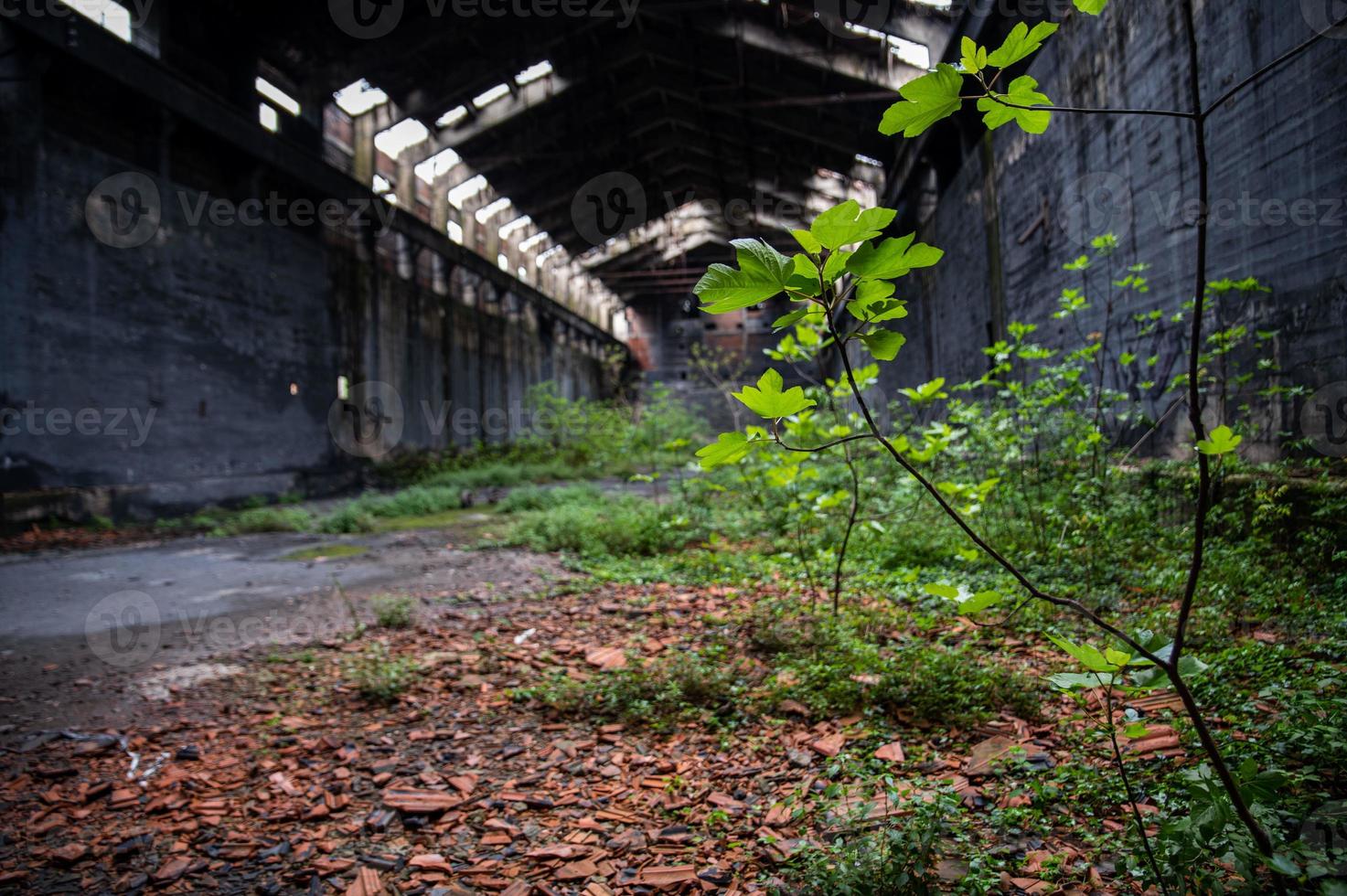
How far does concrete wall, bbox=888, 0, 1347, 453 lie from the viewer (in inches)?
135

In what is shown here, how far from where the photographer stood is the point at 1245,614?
2717mm

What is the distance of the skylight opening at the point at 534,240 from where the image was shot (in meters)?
21.2

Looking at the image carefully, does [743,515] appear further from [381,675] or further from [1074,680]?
[1074,680]

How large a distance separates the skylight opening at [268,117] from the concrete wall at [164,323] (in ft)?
2.58

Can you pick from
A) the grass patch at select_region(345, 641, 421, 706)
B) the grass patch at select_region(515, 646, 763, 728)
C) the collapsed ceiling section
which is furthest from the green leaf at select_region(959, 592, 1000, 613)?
the collapsed ceiling section

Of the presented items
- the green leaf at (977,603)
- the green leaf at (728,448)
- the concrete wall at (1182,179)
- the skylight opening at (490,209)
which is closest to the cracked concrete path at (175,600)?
the green leaf at (728,448)

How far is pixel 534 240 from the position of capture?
71.6 feet

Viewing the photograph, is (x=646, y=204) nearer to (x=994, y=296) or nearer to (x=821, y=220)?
(x=994, y=296)

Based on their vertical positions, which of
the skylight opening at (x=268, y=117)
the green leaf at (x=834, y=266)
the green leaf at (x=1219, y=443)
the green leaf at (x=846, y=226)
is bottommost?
the green leaf at (x=1219, y=443)

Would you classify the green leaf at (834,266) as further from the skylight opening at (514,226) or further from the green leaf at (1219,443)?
the skylight opening at (514,226)

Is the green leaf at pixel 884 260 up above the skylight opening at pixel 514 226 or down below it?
below

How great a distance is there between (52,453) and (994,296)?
11427 millimetres

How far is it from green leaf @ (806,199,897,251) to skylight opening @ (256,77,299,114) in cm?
1310

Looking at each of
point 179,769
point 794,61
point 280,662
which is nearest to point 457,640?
point 280,662
